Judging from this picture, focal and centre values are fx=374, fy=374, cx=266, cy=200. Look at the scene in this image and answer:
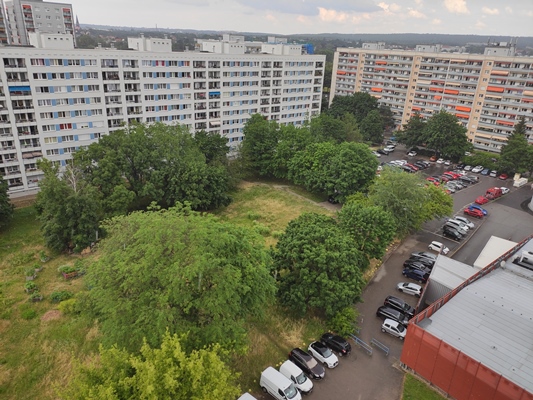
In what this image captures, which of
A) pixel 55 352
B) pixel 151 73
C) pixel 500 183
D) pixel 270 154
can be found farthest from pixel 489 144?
pixel 55 352

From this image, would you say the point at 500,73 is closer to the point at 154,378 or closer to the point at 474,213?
the point at 474,213

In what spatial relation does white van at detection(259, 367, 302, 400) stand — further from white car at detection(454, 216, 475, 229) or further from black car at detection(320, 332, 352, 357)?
white car at detection(454, 216, 475, 229)

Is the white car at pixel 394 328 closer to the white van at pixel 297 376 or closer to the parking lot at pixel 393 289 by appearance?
the parking lot at pixel 393 289

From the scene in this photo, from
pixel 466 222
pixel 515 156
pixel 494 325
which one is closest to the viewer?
pixel 494 325

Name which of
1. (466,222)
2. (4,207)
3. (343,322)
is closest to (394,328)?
(343,322)

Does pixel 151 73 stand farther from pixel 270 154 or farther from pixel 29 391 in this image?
pixel 29 391

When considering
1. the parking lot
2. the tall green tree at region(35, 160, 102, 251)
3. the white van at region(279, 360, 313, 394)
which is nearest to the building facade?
the parking lot

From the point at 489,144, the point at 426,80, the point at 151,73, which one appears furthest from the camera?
the point at 426,80
